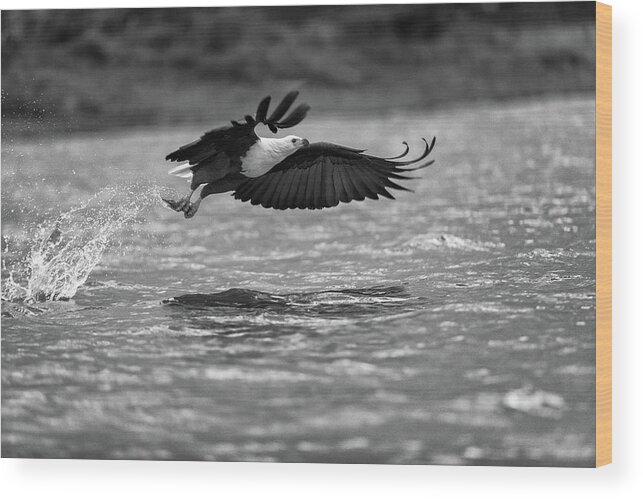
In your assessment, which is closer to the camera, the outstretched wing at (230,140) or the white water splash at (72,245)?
the outstretched wing at (230,140)

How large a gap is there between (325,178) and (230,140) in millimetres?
326

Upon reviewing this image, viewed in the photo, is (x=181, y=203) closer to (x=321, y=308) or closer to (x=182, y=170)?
(x=182, y=170)

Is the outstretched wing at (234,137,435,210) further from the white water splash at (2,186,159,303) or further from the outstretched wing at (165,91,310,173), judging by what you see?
the white water splash at (2,186,159,303)

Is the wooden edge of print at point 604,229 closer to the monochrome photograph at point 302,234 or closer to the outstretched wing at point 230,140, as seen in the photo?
the monochrome photograph at point 302,234

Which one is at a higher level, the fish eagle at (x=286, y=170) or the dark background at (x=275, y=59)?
the dark background at (x=275, y=59)

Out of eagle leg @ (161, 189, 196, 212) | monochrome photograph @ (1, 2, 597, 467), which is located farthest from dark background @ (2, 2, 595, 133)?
eagle leg @ (161, 189, 196, 212)

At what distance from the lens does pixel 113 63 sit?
3605 millimetres

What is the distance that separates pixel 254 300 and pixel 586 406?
1.07m

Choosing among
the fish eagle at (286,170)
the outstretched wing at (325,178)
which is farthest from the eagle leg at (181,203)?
the outstretched wing at (325,178)

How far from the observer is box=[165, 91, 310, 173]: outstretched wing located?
3.41 metres

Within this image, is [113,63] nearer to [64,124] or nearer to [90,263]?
[64,124]

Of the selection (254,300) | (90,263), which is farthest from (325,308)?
(90,263)

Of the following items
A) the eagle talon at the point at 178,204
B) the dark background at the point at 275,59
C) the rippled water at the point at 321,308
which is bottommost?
the rippled water at the point at 321,308

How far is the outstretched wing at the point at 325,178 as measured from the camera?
352 centimetres
